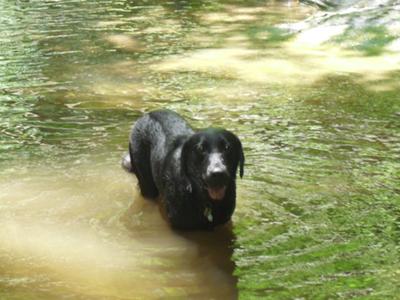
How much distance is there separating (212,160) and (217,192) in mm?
250

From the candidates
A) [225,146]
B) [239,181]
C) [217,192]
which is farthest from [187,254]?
[239,181]

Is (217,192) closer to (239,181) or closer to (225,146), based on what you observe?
(225,146)

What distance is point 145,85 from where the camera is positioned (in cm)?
1107

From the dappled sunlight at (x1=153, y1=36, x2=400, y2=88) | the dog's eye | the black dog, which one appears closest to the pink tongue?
the black dog

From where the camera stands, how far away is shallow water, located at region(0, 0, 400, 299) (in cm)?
526

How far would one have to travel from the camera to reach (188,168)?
19.0 feet

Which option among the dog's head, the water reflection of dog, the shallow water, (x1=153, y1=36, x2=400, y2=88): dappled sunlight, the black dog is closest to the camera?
the water reflection of dog

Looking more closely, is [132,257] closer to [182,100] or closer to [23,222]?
[23,222]

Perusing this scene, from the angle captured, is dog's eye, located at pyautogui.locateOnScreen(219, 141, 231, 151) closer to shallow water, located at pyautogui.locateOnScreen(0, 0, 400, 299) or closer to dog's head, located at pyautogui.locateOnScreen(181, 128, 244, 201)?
dog's head, located at pyautogui.locateOnScreen(181, 128, 244, 201)

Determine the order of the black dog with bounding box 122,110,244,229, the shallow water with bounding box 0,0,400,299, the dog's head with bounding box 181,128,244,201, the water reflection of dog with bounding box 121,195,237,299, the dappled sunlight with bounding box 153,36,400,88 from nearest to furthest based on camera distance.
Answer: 1. the water reflection of dog with bounding box 121,195,237,299
2. the shallow water with bounding box 0,0,400,299
3. the dog's head with bounding box 181,128,244,201
4. the black dog with bounding box 122,110,244,229
5. the dappled sunlight with bounding box 153,36,400,88

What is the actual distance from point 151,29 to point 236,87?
5763 mm

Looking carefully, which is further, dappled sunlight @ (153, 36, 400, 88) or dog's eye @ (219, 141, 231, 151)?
dappled sunlight @ (153, 36, 400, 88)

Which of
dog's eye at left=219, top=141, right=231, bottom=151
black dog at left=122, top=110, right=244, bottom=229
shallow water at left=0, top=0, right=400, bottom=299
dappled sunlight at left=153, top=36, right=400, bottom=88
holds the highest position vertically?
dog's eye at left=219, top=141, right=231, bottom=151

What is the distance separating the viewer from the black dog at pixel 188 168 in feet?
18.1
